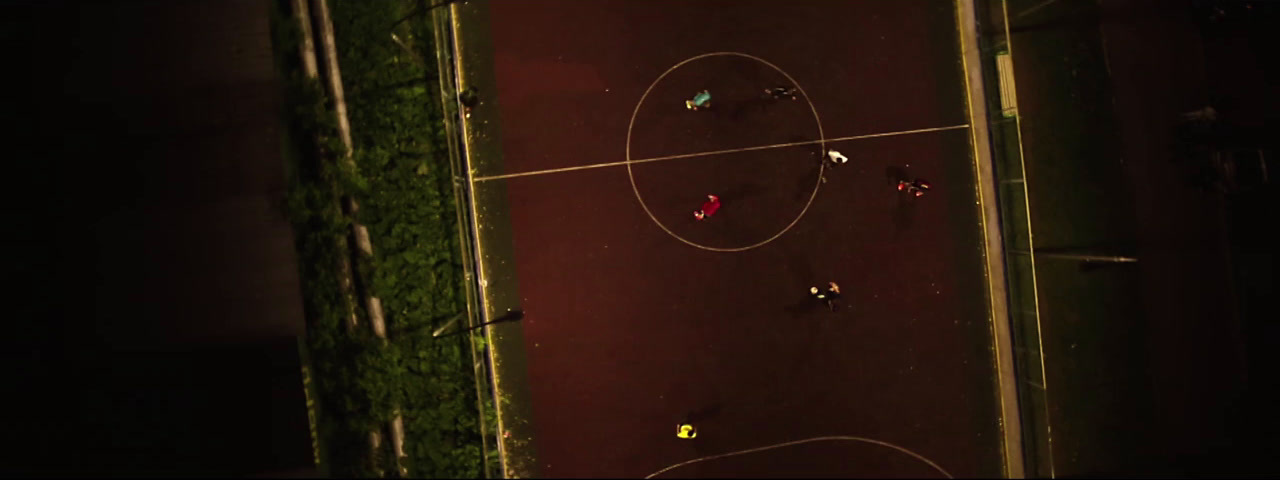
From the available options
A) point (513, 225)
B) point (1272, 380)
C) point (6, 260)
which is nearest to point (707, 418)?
point (513, 225)

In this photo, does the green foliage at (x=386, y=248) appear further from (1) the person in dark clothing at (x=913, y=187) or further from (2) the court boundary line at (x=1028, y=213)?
(2) the court boundary line at (x=1028, y=213)

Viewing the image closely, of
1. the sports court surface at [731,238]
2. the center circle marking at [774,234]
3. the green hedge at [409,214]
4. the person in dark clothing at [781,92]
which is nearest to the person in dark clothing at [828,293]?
the sports court surface at [731,238]

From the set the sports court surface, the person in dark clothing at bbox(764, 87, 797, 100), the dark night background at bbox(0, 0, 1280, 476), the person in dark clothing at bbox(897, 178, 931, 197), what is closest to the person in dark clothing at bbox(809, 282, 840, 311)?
the sports court surface

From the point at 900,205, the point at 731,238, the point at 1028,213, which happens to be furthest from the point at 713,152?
the point at 1028,213

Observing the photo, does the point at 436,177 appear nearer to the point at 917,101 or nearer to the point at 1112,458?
the point at 917,101

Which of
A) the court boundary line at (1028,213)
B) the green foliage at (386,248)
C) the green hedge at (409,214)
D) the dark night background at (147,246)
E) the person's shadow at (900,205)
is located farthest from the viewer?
the person's shadow at (900,205)

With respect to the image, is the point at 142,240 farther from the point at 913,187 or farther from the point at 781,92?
the point at 913,187
